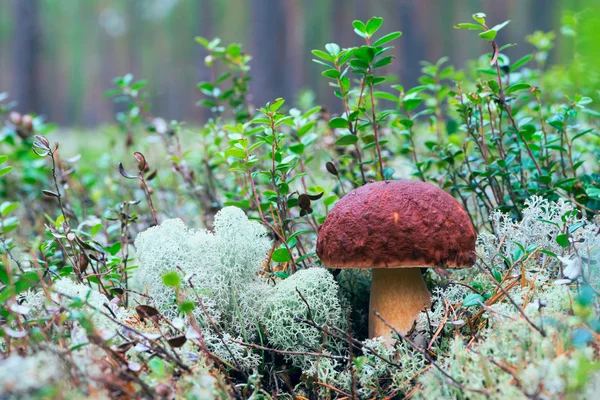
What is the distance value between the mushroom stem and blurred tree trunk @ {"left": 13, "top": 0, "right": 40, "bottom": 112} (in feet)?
36.1

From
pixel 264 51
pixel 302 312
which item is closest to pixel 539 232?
pixel 302 312

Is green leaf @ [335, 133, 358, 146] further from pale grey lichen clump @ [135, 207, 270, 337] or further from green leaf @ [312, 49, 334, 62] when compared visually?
pale grey lichen clump @ [135, 207, 270, 337]

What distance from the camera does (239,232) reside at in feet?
5.21

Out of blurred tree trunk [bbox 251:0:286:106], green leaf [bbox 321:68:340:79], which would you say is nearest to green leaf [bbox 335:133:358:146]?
green leaf [bbox 321:68:340:79]

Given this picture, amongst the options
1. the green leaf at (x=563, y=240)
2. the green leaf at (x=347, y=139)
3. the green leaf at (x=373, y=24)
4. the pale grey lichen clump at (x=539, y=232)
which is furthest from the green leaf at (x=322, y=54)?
Result: the green leaf at (x=563, y=240)

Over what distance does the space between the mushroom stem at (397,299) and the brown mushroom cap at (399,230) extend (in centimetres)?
20

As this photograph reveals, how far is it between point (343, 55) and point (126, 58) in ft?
121

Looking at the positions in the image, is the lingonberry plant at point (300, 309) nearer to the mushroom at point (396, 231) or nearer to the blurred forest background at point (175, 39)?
the mushroom at point (396, 231)

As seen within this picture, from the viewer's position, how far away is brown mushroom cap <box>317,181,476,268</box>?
4.58ft

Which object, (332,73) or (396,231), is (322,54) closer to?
(332,73)

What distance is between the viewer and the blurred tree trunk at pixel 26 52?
10.4 metres

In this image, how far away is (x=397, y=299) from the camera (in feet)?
5.24

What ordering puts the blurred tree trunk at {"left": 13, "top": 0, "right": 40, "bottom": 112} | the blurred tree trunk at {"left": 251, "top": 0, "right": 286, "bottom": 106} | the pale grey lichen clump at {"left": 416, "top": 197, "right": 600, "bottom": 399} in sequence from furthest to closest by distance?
the blurred tree trunk at {"left": 13, "top": 0, "right": 40, "bottom": 112}, the blurred tree trunk at {"left": 251, "top": 0, "right": 286, "bottom": 106}, the pale grey lichen clump at {"left": 416, "top": 197, "right": 600, "bottom": 399}

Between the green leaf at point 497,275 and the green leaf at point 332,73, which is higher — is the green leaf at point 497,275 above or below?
below
